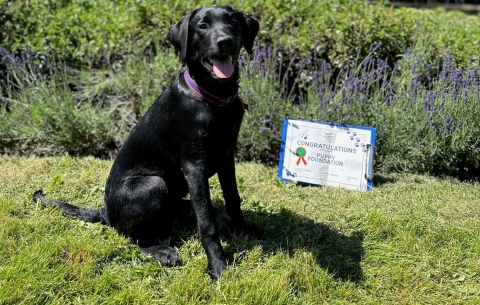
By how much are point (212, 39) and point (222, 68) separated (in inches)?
6.8

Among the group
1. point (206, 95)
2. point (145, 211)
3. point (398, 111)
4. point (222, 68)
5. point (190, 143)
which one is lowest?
point (145, 211)

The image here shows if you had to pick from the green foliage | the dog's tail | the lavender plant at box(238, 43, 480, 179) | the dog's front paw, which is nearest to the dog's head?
the dog's front paw

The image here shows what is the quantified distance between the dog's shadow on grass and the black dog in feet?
0.68

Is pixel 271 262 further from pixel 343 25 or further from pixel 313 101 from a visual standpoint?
pixel 343 25

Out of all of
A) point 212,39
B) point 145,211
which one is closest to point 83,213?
point 145,211

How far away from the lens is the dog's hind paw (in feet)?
9.93

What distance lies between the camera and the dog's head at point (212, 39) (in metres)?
2.83

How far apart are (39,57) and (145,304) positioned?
3941mm

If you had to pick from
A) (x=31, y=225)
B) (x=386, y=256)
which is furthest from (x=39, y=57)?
(x=386, y=256)

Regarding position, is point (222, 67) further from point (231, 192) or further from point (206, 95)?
point (231, 192)

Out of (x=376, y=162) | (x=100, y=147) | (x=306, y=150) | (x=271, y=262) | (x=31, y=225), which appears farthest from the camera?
(x=100, y=147)

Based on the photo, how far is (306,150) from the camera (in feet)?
14.7

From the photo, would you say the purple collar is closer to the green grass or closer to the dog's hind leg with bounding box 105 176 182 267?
the dog's hind leg with bounding box 105 176 182 267

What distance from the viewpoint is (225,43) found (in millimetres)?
2779
